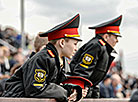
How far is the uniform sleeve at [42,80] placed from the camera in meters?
3.65

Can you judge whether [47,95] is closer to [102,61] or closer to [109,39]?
[102,61]

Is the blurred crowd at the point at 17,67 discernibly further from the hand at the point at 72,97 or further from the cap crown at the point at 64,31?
the hand at the point at 72,97

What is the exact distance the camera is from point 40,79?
367 centimetres

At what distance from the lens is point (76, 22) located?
4.21m

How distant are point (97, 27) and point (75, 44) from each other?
134 cm

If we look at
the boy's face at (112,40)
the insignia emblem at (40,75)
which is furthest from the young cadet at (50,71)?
the boy's face at (112,40)

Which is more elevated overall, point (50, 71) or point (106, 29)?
point (106, 29)

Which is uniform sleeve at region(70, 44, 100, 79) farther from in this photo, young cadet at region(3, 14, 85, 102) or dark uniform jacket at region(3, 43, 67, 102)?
dark uniform jacket at region(3, 43, 67, 102)

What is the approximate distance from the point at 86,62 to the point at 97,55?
246 mm

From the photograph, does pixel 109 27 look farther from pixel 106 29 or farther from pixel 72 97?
pixel 72 97

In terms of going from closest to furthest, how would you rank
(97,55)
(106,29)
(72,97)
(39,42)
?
(72,97), (97,55), (39,42), (106,29)

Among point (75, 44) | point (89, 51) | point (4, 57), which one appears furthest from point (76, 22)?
point (4, 57)

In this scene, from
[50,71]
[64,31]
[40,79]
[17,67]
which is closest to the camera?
[40,79]

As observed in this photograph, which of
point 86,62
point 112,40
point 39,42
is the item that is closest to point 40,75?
point 86,62
